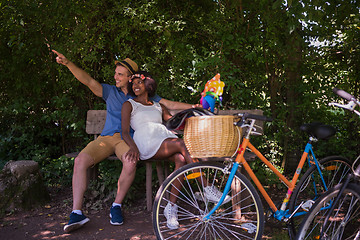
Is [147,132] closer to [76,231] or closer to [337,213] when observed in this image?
[76,231]

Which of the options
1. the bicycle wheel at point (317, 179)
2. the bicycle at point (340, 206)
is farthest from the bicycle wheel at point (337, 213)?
the bicycle wheel at point (317, 179)

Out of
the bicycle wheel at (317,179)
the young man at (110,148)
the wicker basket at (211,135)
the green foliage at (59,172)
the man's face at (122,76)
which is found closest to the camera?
the wicker basket at (211,135)

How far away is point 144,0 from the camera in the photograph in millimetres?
4727

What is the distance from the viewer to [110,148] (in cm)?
390

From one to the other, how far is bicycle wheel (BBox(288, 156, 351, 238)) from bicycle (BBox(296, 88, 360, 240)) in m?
0.38

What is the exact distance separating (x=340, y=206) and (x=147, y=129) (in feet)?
6.54

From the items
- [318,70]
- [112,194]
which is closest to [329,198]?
[112,194]

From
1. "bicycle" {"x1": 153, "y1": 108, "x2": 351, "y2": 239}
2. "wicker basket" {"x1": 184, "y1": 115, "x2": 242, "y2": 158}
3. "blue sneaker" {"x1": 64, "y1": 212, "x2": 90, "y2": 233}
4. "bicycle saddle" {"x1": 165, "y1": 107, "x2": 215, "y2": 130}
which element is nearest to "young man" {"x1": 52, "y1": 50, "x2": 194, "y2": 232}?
"blue sneaker" {"x1": 64, "y1": 212, "x2": 90, "y2": 233}

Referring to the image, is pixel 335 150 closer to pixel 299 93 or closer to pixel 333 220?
pixel 299 93

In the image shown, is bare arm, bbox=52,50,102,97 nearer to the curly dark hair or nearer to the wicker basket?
the curly dark hair

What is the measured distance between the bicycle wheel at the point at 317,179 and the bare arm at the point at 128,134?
5.10 feet

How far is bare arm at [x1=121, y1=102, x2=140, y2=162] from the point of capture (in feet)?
11.9

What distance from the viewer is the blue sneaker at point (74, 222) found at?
A: 3.33 m

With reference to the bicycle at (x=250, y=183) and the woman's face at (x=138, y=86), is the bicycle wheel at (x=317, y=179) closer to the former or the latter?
the bicycle at (x=250, y=183)
